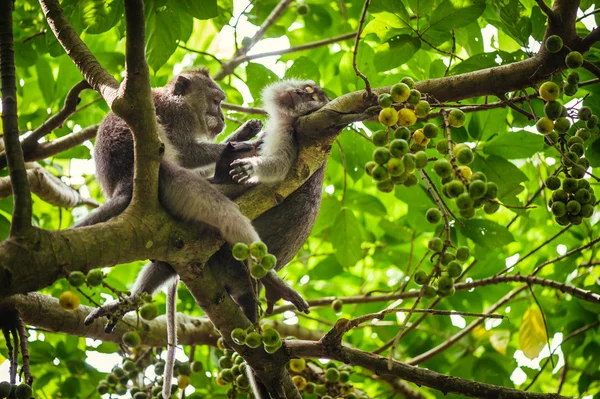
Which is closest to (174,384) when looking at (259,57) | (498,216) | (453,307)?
(453,307)

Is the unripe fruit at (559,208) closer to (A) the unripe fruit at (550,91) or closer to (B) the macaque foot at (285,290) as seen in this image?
(A) the unripe fruit at (550,91)

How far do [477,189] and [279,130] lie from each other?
89.4 inches

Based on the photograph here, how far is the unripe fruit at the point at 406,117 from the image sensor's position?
2465 millimetres

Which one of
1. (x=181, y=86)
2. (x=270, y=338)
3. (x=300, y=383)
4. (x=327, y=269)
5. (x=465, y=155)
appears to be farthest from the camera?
(x=327, y=269)

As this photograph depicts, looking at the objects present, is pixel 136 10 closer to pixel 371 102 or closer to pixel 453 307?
pixel 371 102

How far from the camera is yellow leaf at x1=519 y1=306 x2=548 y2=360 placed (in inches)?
186

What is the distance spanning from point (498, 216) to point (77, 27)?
4.36 metres

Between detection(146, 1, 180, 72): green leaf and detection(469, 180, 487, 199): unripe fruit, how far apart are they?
6.87ft

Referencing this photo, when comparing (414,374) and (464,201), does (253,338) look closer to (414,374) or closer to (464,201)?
(414,374)

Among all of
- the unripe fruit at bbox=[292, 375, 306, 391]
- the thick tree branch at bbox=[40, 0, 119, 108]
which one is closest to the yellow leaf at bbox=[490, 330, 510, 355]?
the unripe fruit at bbox=[292, 375, 306, 391]

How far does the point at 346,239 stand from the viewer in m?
4.58

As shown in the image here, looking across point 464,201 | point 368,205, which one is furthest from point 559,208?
point 368,205

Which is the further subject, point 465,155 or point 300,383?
point 300,383

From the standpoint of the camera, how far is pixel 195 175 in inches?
135
